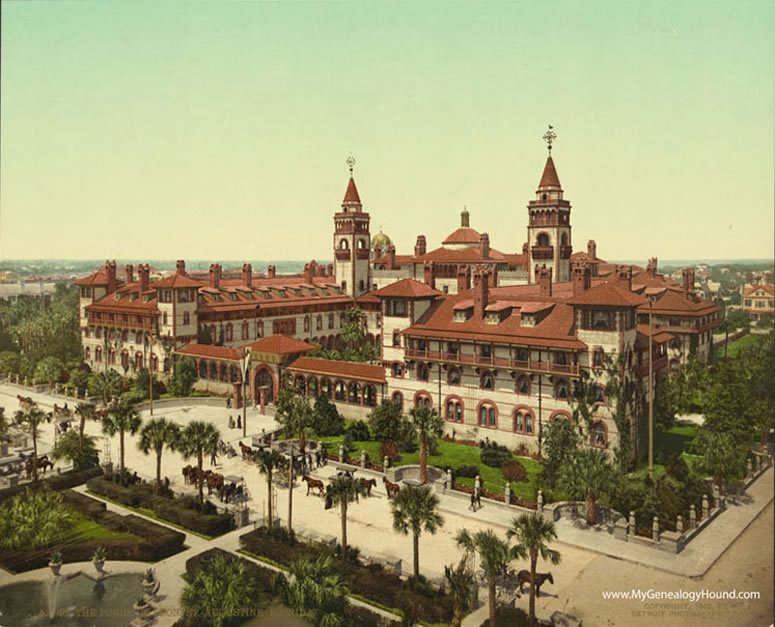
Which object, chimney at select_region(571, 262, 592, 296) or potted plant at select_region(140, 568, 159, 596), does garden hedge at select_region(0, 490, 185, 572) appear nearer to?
potted plant at select_region(140, 568, 159, 596)

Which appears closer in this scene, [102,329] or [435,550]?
[435,550]

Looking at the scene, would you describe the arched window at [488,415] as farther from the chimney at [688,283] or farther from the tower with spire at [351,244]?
the tower with spire at [351,244]

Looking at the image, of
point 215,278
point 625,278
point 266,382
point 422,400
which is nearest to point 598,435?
point 625,278

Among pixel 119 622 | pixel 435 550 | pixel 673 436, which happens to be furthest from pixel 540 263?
pixel 119 622

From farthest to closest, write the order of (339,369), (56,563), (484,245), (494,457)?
1. (484,245)
2. (339,369)
3. (494,457)
4. (56,563)

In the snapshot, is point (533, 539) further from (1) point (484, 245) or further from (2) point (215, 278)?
(1) point (484, 245)

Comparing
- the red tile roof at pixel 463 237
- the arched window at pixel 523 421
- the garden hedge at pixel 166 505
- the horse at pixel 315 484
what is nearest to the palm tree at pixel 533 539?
the garden hedge at pixel 166 505

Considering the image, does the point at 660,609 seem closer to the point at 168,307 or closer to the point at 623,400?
the point at 623,400

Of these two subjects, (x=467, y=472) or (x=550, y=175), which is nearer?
(x=467, y=472)
